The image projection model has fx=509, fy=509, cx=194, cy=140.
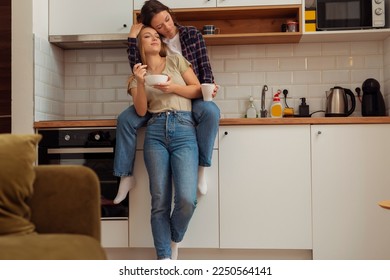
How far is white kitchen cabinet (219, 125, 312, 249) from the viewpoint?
9.02 feet

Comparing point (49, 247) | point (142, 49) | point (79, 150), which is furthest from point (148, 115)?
point (49, 247)

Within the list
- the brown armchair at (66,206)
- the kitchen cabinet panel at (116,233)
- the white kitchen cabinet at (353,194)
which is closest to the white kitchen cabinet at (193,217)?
the kitchen cabinet panel at (116,233)

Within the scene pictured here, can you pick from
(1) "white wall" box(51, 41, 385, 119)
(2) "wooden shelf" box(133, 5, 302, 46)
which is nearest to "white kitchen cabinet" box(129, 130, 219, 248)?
(1) "white wall" box(51, 41, 385, 119)

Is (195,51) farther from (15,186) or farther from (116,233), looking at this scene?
(15,186)

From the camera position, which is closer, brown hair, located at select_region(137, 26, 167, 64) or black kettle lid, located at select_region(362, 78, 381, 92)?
brown hair, located at select_region(137, 26, 167, 64)

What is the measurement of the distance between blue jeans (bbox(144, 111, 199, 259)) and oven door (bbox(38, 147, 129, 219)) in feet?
0.91

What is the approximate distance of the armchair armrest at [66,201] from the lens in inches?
51.2

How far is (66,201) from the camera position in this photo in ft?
4.28

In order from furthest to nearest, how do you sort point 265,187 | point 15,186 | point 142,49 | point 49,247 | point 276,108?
point 276,108 < point 265,187 < point 142,49 < point 15,186 < point 49,247

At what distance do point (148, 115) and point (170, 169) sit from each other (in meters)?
0.32

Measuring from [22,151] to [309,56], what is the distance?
7.67 ft

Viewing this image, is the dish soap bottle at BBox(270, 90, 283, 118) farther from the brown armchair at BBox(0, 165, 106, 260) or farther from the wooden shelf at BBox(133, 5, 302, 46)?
the brown armchair at BBox(0, 165, 106, 260)

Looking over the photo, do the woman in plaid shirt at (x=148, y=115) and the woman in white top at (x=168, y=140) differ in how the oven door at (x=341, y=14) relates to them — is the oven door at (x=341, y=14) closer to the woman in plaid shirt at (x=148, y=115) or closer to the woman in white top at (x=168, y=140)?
the woman in plaid shirt at (x=148, y=115)
